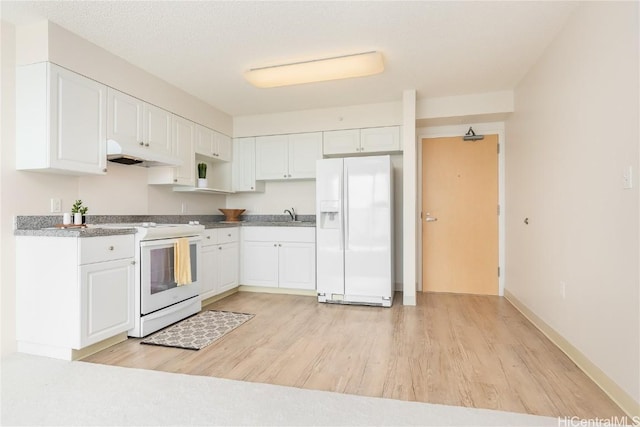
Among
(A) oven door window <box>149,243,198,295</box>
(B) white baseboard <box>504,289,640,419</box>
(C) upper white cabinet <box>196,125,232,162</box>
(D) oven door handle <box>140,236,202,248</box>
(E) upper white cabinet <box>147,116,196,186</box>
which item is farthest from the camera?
(C) upper white cabinet <box>196,125,232,162</box>

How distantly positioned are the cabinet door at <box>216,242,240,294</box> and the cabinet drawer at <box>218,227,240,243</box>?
0.17 ft

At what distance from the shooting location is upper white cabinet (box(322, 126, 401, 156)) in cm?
428

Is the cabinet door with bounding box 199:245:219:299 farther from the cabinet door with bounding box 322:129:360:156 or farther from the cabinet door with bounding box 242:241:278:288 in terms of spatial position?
the cabinet door with bounding box 322:129:360:156

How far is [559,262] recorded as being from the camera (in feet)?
8.57

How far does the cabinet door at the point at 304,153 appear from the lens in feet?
14.9

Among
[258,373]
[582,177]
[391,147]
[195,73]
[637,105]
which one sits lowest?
[258,373]

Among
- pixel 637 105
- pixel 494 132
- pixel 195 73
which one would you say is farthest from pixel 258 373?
pixel 494 132

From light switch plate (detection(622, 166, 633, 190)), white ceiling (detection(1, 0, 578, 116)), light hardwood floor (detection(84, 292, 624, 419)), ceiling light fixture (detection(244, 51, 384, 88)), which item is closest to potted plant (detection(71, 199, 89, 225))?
light hardwood floor (detection(84, 292, 624, 419))

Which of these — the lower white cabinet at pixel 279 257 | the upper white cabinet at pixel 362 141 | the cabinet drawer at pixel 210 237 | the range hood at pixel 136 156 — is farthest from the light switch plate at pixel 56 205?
the upper white cabinet at pixel 362 141

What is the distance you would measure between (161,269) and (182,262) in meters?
0.19

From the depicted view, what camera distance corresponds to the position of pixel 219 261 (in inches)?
159

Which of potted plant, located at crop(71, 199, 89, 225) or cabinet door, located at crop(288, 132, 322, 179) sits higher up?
cabinet door, located at crop(288, 132, 322, 179)

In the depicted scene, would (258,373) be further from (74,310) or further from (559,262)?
(559,262)

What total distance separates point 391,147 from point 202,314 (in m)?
2.94
